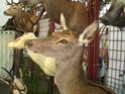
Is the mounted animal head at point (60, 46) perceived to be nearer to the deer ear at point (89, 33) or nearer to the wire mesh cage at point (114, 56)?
the deer ear at point (89, 33)

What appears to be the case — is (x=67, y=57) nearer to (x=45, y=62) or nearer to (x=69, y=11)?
(x=45, y=62)

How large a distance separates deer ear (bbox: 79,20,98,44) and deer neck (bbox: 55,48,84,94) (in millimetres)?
81

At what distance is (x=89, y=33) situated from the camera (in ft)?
3.54

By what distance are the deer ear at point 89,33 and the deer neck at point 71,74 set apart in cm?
8

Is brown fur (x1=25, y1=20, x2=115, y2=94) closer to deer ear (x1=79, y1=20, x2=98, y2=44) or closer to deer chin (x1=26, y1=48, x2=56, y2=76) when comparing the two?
deer ear (x1=79, y1=20, x2=98, y2=44)

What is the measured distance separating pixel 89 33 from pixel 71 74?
24 cm

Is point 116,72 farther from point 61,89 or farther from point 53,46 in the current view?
point 53,46

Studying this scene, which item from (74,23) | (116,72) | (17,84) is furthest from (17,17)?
(116,72)

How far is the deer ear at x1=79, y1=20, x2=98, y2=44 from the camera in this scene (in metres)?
1.05

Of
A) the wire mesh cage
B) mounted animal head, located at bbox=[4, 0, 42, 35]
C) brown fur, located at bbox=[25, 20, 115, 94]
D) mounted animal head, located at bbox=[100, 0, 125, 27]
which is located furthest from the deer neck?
mounted animal head, located at bbox=[4, 0, 42, 35]

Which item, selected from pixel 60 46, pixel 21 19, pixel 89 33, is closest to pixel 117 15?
pixel 89 33

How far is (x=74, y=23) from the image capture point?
4.66 feet

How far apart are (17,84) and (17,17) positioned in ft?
1.80

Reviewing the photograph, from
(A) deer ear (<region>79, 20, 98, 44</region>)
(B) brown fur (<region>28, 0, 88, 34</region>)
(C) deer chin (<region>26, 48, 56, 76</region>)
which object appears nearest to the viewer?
(A) deer ear (<region>79, 20, 98, 44</region>)
